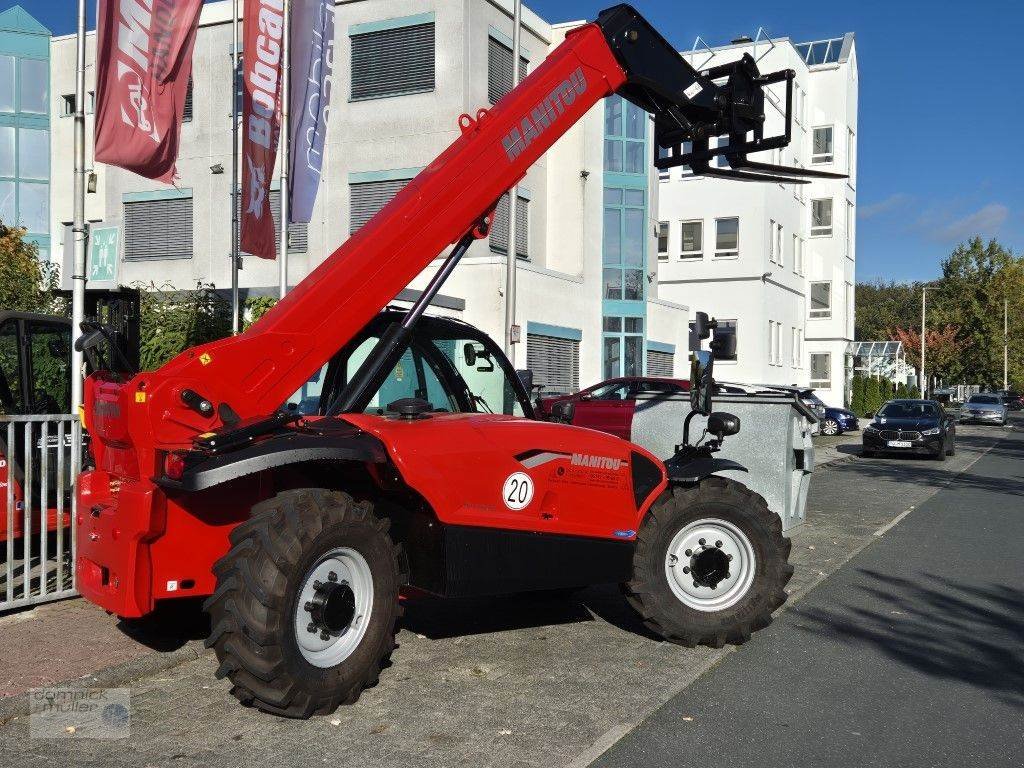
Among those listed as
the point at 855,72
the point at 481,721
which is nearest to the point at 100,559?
the point at 481,721

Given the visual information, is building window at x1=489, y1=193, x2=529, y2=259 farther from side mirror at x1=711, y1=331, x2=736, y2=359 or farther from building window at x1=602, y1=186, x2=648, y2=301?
side mirror at x1=711, y1=331, x2=736, y2=359

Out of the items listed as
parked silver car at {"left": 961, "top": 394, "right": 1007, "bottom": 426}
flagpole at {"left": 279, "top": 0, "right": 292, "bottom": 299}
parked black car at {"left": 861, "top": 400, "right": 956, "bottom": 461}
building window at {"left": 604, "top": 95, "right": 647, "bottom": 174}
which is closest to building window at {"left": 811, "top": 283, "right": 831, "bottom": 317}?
parked silver car at {"left": 961, "top": 394, "right": 1007, "bottom": 426}

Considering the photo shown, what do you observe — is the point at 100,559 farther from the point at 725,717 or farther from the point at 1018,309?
the point at 1018,309

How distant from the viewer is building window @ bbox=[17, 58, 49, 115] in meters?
32.0

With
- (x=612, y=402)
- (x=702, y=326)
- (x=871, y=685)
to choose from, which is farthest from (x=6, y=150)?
(x=871, y=685)

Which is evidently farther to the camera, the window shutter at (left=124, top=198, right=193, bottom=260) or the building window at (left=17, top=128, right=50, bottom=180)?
the building window at (left=17, top=128, right=50, bottom=180)

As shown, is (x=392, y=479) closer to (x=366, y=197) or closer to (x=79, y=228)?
(x=79, y=228)

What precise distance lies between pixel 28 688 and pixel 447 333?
317 centimetres

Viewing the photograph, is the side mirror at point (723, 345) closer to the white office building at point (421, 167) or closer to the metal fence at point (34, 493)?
the metal fence at point (34, 493)

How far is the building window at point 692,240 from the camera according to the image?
41375 mm

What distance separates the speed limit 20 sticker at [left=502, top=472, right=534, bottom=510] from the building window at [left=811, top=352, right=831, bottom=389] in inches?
1950

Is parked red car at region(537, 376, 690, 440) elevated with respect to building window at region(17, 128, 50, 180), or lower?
lower

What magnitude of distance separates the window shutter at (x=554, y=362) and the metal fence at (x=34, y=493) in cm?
1683

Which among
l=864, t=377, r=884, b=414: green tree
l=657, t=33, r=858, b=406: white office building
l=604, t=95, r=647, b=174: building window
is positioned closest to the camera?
l=604, t=95, r=647, b=174: building window
